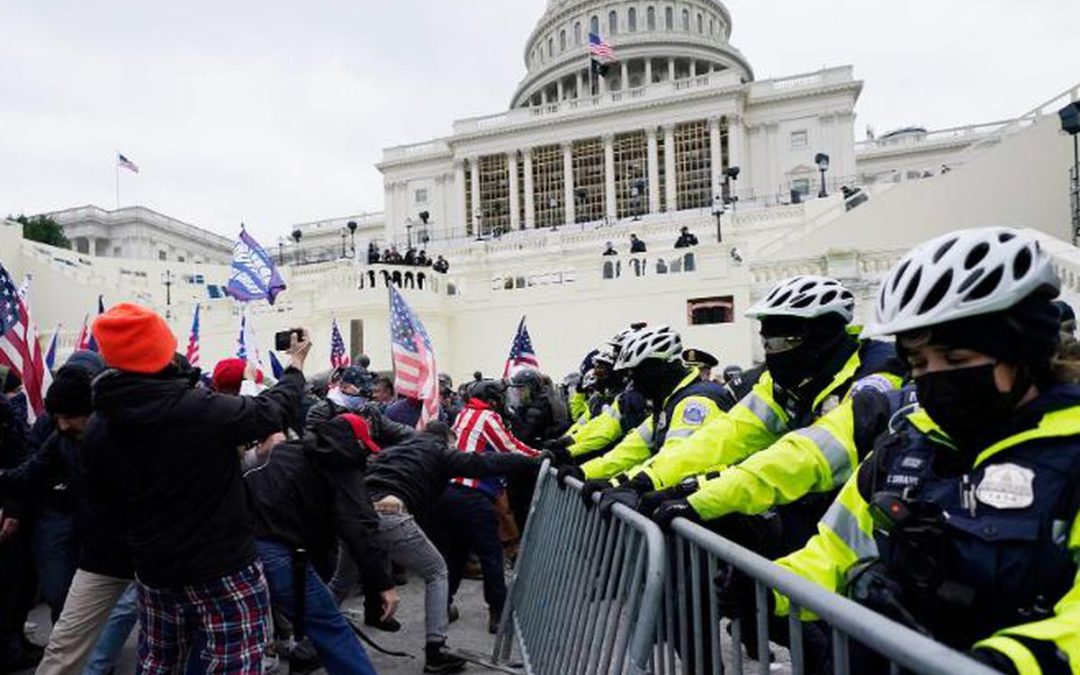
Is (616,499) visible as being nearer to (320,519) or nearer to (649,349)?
(649,349)

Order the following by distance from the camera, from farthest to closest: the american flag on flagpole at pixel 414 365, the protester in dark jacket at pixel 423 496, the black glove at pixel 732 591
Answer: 1. the american flag on flagpole at pixel 414 365
2. the protester in dark jacket at pixel 423 496
3. the black glove at pixel 732 591

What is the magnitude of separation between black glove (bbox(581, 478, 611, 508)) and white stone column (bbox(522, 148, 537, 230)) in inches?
2490

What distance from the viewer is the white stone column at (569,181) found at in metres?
65.3

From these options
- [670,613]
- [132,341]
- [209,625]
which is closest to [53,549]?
[209,625]

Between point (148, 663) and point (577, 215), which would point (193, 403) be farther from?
point (577, 215)

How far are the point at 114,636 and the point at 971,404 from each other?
14.4 feet

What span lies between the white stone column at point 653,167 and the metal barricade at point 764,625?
60857mm

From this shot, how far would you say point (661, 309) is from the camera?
2342cm

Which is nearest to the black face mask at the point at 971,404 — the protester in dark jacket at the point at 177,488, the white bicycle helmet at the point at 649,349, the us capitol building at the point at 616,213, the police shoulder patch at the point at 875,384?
the police shoulder patch at the point at 875,384

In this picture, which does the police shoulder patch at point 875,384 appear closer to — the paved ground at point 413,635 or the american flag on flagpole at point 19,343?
the paved ground at point 413,635

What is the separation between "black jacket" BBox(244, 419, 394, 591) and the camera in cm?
441

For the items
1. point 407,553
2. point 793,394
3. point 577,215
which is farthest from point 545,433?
point 577,215

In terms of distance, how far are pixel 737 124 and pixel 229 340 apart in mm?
45681

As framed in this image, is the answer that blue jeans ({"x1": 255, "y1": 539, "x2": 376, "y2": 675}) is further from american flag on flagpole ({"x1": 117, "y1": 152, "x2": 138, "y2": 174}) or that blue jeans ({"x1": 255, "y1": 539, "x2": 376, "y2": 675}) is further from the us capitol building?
american flag on flagpole ({"x1": 117, "y1": 152, "x2": 138, "y2": 174})
